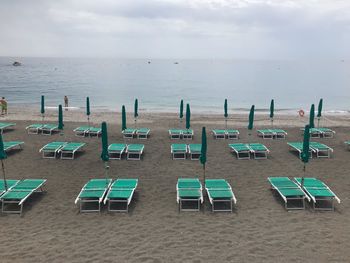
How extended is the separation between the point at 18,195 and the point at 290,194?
8463 mm

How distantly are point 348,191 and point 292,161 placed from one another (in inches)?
141

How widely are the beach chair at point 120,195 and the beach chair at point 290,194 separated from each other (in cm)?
480

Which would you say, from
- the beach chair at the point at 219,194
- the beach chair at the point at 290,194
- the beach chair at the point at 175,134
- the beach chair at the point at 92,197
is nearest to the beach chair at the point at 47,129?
the beach chair at the point at 175,134

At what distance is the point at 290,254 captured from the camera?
24.3 feet

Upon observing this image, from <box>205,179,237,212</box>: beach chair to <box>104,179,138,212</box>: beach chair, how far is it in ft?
8.22

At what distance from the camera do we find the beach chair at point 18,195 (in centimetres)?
945

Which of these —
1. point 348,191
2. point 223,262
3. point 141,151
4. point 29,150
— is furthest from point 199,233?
point 29,150

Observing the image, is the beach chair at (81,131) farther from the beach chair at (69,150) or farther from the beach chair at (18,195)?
the beach chair at (18,195)

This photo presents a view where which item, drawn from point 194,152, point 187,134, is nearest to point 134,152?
point 194,152

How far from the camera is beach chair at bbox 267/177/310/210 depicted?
986 centimetres

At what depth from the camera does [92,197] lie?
9867 mm

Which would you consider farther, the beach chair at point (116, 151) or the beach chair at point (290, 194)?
the beach chair at point (116, 151)

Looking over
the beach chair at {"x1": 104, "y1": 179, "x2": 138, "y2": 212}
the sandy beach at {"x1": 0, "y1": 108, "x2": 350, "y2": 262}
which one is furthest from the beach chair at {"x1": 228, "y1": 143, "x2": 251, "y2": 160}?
the beach chair at {"x1": 104, "y1": 179, "x2": 138, "y2": 212}

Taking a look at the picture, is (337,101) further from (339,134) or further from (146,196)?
(146,196)
